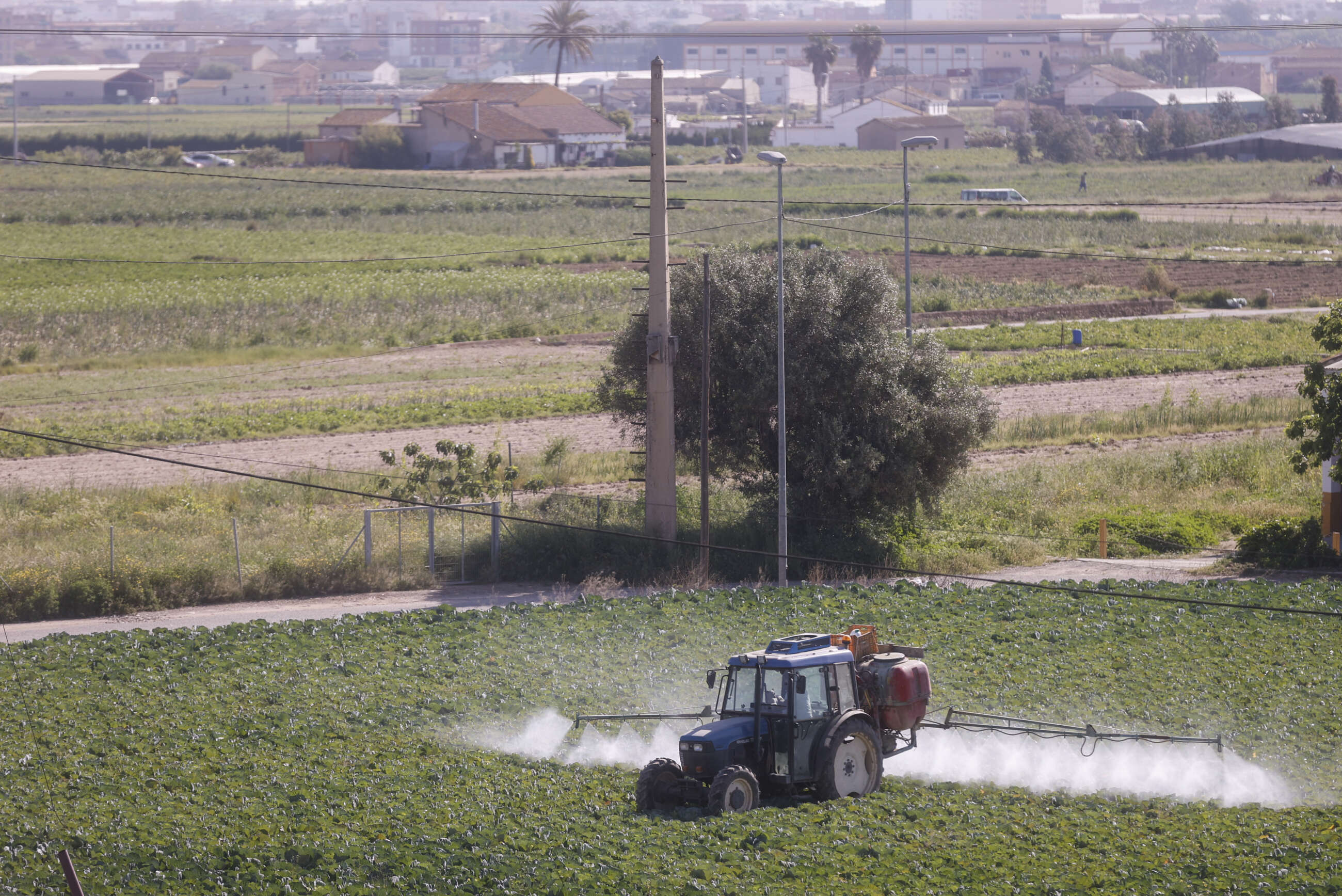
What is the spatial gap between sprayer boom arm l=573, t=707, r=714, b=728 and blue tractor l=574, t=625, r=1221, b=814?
220mm

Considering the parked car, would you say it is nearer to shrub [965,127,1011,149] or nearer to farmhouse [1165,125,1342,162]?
shrub [965,127,1011,149]

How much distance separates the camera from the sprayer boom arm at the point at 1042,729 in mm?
17656

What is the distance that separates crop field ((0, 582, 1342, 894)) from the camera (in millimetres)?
14430

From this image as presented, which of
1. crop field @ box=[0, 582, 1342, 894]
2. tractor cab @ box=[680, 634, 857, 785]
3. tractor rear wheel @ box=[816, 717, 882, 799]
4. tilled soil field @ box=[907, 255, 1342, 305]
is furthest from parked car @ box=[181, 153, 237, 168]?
tractor rear wheel @ box=[816, 717, 882, 799]

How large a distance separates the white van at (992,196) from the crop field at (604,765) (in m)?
84.3

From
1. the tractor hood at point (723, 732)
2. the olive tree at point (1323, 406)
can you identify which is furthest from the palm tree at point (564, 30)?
the tractor hood at point (723, 732)

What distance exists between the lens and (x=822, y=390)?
32.0m

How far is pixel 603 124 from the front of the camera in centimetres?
15438

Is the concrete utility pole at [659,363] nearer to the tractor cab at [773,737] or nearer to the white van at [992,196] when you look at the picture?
the tractor cab at [773,737]

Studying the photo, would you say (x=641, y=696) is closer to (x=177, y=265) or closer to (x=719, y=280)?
(x=719, y=280)

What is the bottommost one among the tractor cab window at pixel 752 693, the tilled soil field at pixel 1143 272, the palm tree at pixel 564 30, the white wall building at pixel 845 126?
the tractor cab window at pixel 752 693

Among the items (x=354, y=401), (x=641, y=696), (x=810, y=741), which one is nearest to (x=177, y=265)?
(x=354, y=401)

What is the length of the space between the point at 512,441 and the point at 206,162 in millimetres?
111130

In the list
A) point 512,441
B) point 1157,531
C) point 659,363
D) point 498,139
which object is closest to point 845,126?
point 498,139
